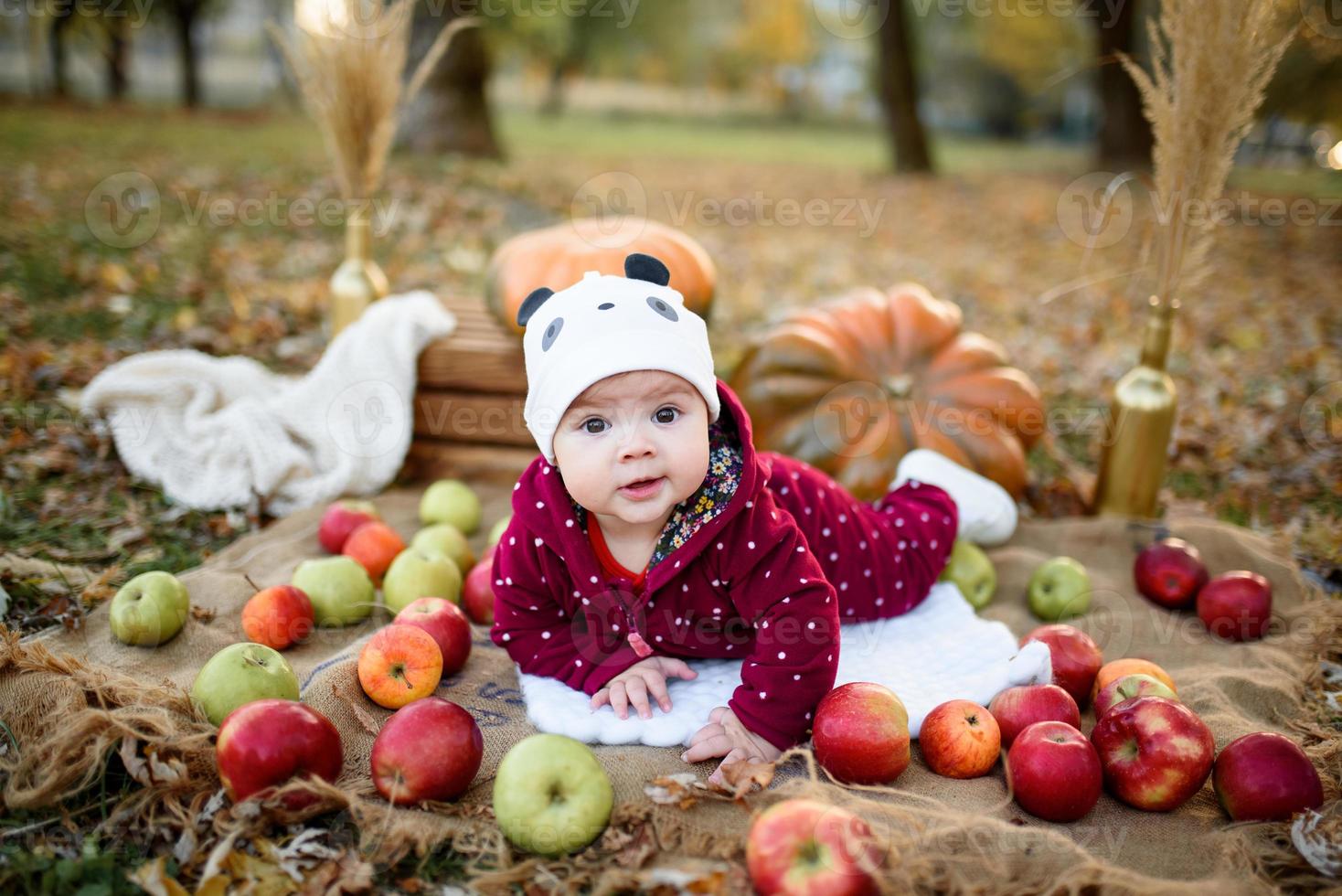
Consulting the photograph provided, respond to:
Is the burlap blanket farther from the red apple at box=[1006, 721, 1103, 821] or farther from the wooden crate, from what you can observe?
the wooden crate

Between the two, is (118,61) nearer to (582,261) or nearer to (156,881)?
(582,261)

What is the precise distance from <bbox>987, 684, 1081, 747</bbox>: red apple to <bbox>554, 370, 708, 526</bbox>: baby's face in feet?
3.84

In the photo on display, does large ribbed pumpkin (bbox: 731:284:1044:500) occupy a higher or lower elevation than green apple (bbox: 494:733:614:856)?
higher

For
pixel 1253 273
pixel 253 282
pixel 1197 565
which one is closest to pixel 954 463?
pixel 1197 565

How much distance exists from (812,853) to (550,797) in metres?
0.64

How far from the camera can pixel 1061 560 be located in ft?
12.0

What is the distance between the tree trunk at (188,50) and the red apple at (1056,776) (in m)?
21.4

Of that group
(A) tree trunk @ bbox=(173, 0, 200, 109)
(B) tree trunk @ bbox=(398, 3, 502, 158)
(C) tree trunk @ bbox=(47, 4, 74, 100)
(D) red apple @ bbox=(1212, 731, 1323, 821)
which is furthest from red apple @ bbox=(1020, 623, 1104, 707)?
(A) tree trunk @ bbox=(173, 0, 200, 109)

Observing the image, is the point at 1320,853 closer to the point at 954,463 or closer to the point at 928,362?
the point at 954,463

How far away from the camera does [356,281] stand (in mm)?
4816

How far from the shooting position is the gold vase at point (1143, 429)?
410 cm

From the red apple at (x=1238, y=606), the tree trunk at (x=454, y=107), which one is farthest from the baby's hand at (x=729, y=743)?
the tree trunk at (x=454, y=107)

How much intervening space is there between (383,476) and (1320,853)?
372 centimetres

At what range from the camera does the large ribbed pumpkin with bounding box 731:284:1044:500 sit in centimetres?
420
